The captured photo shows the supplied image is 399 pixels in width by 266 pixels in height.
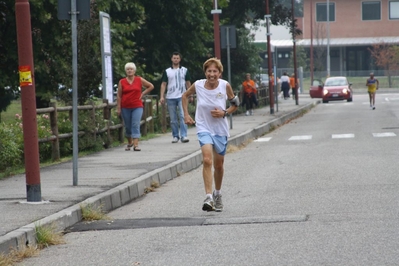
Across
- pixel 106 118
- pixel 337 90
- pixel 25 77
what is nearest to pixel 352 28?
pixel 337 90

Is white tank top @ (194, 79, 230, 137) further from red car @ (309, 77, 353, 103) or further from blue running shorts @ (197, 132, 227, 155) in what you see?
red car @ (309, 77, 353, 103)

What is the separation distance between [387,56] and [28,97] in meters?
80.7

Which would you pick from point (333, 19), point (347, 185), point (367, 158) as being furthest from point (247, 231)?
point (333, 19)

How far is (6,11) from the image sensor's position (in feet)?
92.8

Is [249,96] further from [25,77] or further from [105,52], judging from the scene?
[25,77]

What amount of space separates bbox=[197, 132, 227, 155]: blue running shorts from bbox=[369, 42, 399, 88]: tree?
76281 millimetres

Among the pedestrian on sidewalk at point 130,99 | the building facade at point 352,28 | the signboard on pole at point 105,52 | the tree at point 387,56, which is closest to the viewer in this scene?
the pedestrian on sidewalk at point 130,99

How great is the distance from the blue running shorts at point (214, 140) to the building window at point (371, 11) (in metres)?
84.6

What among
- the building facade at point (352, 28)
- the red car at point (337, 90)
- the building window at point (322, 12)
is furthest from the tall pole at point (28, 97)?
the building window at point (322, 12)

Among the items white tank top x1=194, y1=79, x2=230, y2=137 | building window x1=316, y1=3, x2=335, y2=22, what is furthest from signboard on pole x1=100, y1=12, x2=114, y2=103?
building window x1=316, y1=3, x2=335, y2=22

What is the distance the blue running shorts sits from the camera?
11531mm

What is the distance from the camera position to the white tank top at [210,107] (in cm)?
1156

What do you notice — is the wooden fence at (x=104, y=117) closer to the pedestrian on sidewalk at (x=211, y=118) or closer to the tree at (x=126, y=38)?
the tree at (x=126, y=38)

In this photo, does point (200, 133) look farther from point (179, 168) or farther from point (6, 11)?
point (6, 11)
